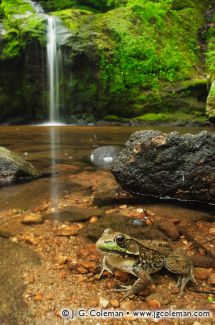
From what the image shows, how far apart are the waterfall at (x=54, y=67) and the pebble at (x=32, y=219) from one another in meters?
16.8

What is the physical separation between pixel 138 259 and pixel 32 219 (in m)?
1.92

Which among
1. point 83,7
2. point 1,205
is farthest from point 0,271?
point 83,7

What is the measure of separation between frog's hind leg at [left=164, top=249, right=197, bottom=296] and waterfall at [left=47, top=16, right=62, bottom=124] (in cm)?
1852

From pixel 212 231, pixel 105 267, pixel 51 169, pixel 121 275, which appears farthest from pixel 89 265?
pixel 51 169

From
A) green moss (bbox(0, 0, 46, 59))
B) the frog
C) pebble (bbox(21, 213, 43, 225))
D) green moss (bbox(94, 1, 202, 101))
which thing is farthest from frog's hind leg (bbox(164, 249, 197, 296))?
green moss (bbox(0, 0, 46, 59))

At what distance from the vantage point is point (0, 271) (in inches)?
125

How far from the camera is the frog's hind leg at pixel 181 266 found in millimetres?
2962

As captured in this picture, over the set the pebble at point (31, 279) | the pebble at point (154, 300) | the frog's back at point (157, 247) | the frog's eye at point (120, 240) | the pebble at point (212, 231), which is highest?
the frog's eye at point (120, 240)

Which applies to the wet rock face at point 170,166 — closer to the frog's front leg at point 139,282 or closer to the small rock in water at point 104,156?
the frog's front leg at point 139,282

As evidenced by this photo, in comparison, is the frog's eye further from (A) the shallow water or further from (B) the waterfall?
(B) the waterfall

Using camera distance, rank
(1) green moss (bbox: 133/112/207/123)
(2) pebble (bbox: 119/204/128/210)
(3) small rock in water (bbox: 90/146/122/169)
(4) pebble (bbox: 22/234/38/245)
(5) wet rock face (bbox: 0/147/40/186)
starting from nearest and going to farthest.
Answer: (4) pebble (bbox: 22/234/38/245), (2) pebble (bbox: 119/204/128/210), (5) wet rock face (bbox: 0/147/40/186), (3) small rock in water (bbox: 90/146/122/169), (1) green moss (bbox: 133/112/207/123)

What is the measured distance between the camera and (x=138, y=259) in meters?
2.99

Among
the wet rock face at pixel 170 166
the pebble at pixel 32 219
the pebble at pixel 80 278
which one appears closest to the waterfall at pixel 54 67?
the wet rock face at pixel 170 166

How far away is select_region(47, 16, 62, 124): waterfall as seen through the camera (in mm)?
20469
